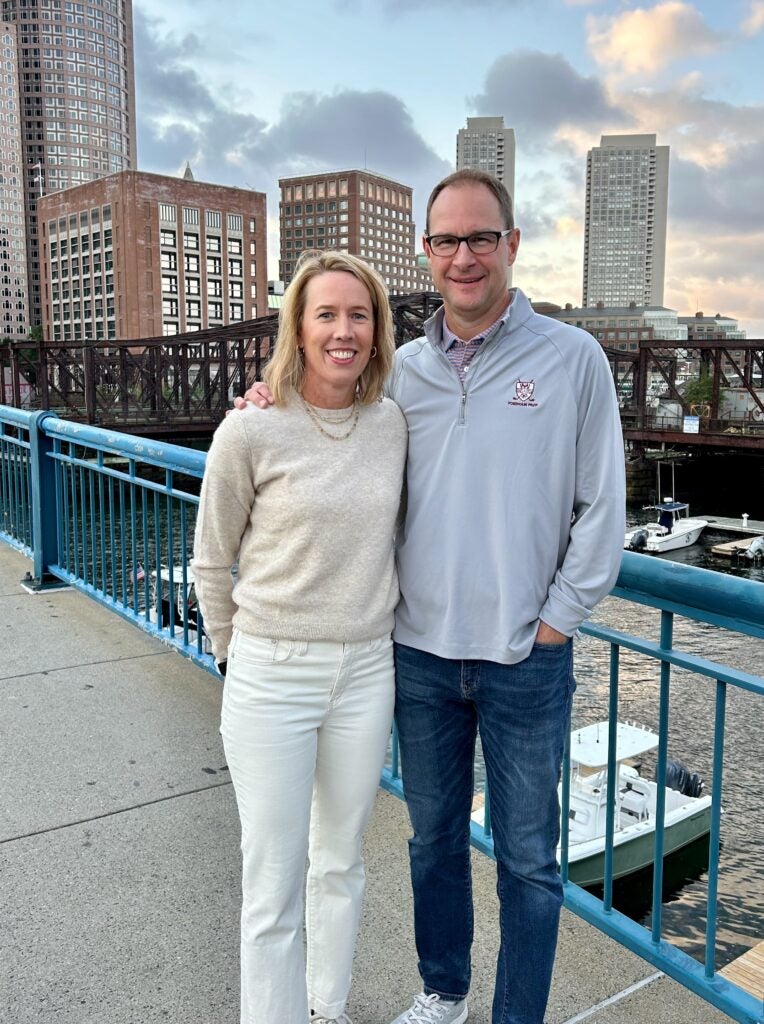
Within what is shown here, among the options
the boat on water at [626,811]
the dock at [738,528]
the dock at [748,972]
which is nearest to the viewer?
the dock at [748,972]

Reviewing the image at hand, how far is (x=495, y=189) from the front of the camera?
6.86ft

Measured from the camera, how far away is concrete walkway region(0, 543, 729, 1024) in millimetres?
2332

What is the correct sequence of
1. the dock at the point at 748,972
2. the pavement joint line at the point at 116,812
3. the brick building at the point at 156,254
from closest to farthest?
the dock at the point at 748,972 < the pavement joint line at the point at 116,812 < the brick building at the point at 156,254

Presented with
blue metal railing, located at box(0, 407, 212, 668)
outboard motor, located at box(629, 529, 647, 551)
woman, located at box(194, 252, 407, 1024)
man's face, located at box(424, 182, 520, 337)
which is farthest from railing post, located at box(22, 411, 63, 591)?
outboard motor, located at box(629, 529, 647, 551)

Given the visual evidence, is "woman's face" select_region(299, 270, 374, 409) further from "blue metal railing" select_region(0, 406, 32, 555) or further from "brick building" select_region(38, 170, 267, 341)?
"brick building" select_region(38, 170, 267, 341)

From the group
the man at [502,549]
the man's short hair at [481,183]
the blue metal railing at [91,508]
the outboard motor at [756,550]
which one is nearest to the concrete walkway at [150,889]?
the man at [502,549]

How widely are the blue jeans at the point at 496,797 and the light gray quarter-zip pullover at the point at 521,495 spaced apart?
8 cm

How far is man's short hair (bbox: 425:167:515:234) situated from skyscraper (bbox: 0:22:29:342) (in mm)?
188786

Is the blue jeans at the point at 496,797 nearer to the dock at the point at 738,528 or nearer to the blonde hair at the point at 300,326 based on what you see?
the blonde hair at the point at 300,326

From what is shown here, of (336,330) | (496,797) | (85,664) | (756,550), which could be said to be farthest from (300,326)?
(756,550)

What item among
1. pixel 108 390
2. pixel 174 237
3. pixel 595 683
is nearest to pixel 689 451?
pixel 108 390

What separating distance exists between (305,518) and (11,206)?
7950 inches

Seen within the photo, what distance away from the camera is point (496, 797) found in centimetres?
210

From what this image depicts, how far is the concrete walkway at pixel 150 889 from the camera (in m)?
2.33
